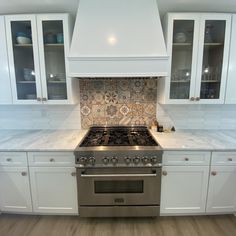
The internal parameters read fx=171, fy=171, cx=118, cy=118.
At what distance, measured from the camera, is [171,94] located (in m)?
2.08

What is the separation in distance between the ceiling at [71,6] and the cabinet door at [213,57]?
96mm

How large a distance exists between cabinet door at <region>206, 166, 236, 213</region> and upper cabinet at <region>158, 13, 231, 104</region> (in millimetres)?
819

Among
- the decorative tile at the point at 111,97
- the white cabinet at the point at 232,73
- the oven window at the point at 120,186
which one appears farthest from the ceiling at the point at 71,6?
the oven window at the point at 120,186

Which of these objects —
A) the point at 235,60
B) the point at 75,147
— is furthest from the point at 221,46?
the point at 75,147

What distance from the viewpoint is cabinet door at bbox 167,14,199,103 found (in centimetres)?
192

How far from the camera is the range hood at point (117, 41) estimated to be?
165cm

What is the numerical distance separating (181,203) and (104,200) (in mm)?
863

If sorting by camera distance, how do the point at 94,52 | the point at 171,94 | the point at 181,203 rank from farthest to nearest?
the point at 171,94, the point at 181,203, the point at 94,52

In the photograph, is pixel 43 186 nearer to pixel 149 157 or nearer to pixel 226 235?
pixel 149 157

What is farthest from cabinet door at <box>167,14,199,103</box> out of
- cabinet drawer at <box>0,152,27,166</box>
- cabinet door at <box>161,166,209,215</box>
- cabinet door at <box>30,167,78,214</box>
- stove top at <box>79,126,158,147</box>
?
cabinet drawer at <box>0,152,27,166</box>

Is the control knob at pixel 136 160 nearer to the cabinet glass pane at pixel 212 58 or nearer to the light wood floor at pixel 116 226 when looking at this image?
the light wood floor at pixel 116 226

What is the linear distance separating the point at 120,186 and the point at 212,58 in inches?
72.1

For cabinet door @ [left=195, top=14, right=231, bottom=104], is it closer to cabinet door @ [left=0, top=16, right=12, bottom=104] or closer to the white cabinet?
the white cabinet

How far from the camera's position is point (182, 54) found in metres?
2.04
